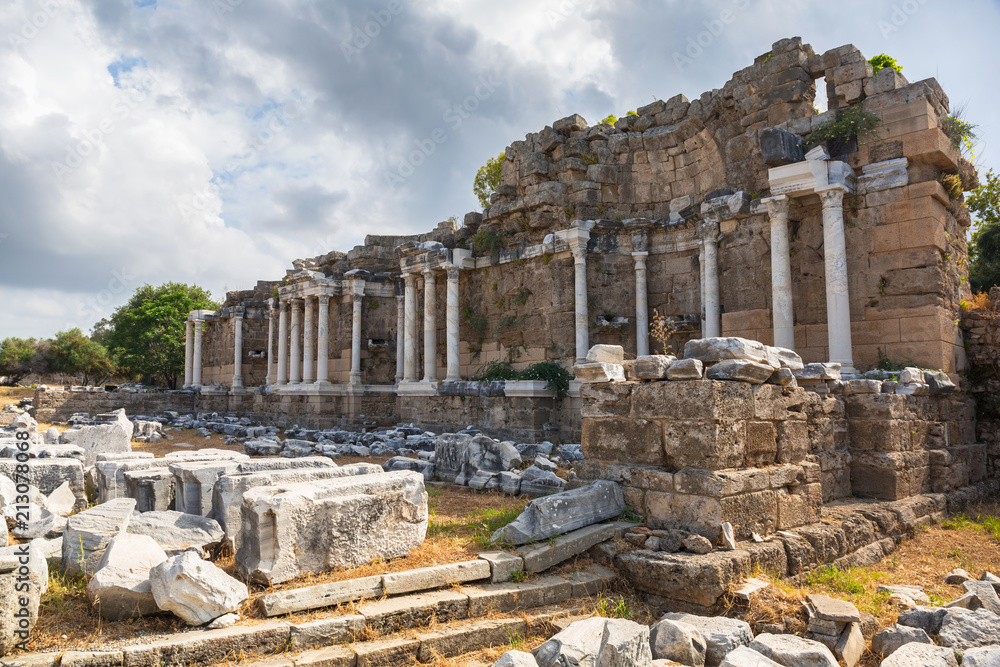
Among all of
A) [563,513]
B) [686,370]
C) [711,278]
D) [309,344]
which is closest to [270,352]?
[309,344]

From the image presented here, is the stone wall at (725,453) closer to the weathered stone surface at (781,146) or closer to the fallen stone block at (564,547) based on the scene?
the fallen stone block at (564,547)

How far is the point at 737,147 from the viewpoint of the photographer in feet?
42.3

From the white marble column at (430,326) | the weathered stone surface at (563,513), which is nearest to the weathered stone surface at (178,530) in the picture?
the weathered stone surface at (563,513)

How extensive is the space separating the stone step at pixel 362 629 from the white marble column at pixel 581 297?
9895 millimetres

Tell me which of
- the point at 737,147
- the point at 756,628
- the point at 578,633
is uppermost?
the point at 737,147

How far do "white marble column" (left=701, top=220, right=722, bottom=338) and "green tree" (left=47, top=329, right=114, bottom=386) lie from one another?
162 ft

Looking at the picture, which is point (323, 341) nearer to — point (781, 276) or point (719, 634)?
point (781, 276)

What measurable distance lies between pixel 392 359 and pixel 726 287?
12.2 metres

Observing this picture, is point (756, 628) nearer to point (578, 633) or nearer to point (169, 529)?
point (578, 633)

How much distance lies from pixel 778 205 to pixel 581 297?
4996 millimetres

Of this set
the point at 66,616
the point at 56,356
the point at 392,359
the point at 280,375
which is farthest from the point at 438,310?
the point at 56,356

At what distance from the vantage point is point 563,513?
5.84 m

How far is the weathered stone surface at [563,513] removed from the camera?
18.6 feet

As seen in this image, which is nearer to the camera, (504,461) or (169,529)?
(169,529)
